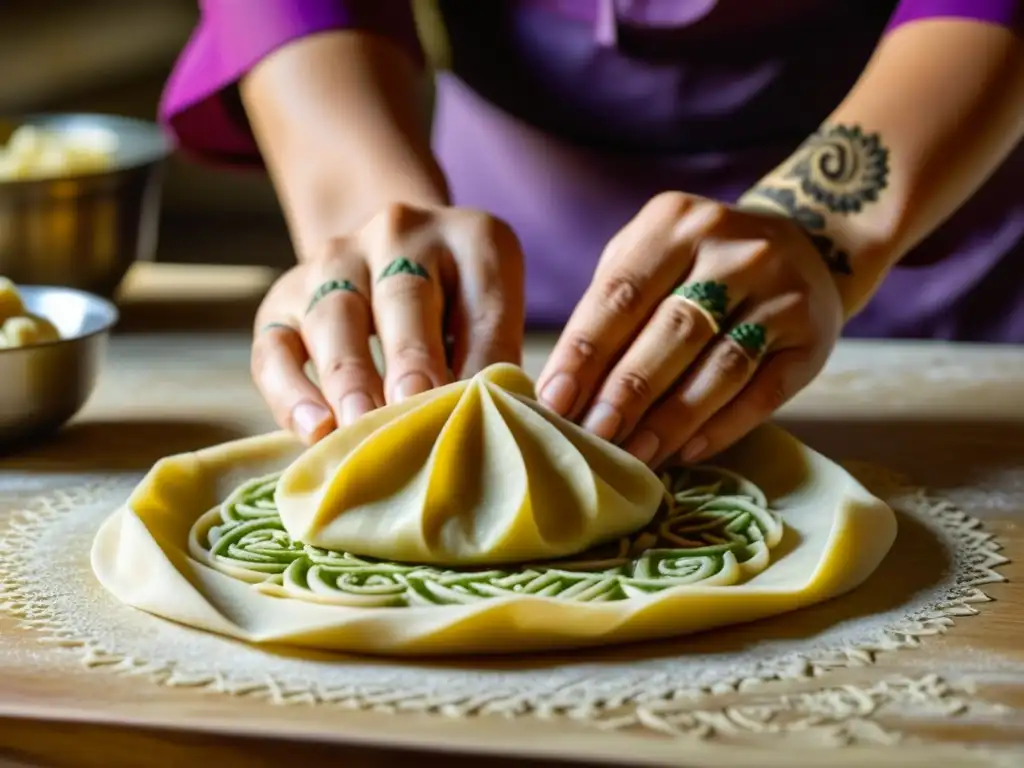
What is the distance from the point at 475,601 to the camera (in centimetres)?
121

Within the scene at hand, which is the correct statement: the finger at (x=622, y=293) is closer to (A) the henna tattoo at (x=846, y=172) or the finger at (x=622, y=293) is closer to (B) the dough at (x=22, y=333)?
(A) the henna tattoo at (x=846, y=172)

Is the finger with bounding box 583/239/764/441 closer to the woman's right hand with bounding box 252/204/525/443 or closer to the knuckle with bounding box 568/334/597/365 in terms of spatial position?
the knuckle with bounding box 568/334/597/365

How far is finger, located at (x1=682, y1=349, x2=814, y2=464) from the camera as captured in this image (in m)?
1.59

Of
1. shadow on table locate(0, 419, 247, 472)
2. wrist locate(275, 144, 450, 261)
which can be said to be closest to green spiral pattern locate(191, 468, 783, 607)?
shadow on table locate(0, 419, 247, 472)

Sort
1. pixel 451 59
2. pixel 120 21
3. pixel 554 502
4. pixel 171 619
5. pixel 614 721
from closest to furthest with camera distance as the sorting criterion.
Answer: pixel 614 721 → pixel 171 619 → pixel 554 502 → pixel 451 59 → pixel 120 21

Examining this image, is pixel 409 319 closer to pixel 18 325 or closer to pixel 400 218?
pixel 400 218

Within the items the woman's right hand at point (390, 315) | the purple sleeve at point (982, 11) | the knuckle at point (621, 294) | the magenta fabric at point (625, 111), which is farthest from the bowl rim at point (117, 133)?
the purple sleeve at point (982, 11)

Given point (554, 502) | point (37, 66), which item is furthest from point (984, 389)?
point (37, 66)

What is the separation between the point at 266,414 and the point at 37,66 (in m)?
3.33

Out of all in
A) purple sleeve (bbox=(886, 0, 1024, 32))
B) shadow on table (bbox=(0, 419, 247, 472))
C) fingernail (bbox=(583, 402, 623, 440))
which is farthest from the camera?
purple sleeve (bbox=(886, 0, 1024, 32))

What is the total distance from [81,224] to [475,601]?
1325mm

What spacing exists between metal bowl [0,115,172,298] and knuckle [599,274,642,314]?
106 centimetres

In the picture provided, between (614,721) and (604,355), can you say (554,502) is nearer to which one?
(604,355)

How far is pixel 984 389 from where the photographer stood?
2016mm
